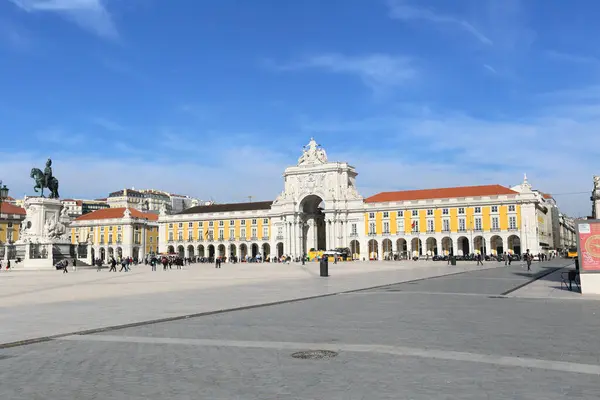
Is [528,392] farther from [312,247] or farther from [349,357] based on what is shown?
[312,247]

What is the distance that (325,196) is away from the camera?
102 metres

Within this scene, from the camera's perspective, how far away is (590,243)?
709 inches

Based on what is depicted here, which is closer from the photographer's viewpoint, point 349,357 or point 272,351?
point 349,357

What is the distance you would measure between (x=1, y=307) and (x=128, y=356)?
9276mm

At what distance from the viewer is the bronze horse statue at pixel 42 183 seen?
5456 centimetres

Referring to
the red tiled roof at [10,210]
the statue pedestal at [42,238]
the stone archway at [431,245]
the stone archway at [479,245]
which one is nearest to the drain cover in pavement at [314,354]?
the statue pedestal at [42,238]

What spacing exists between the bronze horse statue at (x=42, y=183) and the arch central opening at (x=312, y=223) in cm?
5358

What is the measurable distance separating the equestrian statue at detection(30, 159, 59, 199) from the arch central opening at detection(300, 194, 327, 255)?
53.6 metres

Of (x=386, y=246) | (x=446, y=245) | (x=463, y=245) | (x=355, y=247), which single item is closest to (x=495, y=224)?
(x=463, y=245)

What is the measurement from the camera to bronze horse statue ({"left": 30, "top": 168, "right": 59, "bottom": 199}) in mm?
54562

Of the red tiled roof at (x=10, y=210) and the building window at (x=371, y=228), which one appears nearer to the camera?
the building window at (x=371, y=228)

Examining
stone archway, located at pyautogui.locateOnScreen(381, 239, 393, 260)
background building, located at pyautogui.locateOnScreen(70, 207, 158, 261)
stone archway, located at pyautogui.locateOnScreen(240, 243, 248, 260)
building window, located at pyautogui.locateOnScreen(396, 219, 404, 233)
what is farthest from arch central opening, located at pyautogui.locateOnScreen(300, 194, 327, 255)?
background building, located at pyautogui.locateOnScreen(70, 207, 158, 261)

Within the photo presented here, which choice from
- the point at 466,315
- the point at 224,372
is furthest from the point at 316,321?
the point at 224,372

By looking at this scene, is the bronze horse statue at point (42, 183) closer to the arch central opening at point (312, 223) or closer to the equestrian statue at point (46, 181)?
the equestrian statue at point (46, 181)
